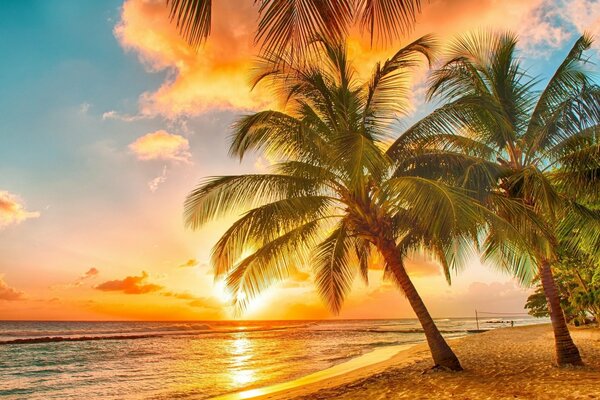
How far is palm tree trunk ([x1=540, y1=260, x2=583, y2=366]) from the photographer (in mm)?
7664

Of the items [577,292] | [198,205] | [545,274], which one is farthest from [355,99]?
[577,292]

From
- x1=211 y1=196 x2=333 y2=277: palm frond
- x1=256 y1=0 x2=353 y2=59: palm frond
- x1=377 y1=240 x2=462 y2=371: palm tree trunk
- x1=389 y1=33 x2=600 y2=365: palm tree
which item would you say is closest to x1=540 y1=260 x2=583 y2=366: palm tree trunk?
x1=389 y1=33 x2=600 y2=365: palm tree

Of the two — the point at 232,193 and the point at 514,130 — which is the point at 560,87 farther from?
the point at 232,193

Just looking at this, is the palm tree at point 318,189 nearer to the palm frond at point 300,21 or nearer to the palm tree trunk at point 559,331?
the palm tree trunk at point 559,331

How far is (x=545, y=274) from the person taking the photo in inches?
317

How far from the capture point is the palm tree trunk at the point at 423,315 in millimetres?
7957

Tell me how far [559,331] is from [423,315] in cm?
268

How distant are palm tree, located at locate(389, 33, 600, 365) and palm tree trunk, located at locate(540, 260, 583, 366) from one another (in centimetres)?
2

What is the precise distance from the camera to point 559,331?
7773 mm

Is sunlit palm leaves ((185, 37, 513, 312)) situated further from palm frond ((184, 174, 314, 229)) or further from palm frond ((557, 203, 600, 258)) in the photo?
palm frond ((557, 203, 600, 258))

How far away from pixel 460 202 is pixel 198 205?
4803 mm

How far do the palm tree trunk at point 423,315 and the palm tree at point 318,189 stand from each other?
0.07ft

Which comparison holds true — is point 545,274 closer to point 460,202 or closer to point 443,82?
point 460,202

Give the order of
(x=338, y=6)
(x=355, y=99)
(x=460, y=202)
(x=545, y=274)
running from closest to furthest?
(x=338, y=6) → (x=460, y=202) → (x=545, y=274) → (x=355, y=99)
